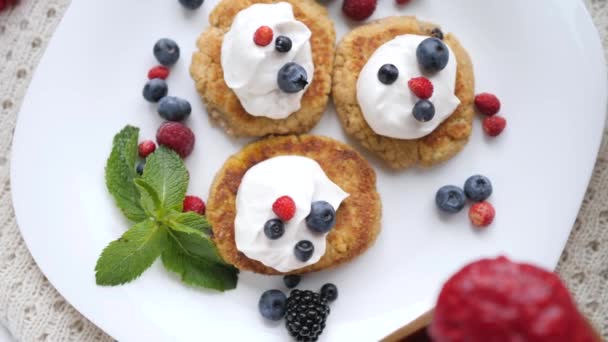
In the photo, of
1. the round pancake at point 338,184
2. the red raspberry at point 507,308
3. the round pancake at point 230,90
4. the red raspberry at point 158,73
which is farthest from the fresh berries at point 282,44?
the red raspberry at point 507,308

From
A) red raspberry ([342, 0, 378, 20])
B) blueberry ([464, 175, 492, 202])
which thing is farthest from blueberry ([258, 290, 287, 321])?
red raspberry ([342, 0, 378, 20])

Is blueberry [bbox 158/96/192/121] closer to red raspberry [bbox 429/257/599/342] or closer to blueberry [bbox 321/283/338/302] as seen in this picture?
blueberry [bbox 321/283/338/302]

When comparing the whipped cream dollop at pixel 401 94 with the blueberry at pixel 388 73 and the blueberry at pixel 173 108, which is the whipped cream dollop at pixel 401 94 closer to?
the blueberry at pixel 388 73

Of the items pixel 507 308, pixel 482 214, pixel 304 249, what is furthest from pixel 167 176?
pixel 507 308

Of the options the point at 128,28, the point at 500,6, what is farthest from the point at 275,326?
the point at 500,6

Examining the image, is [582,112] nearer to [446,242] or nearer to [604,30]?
[604,30]
